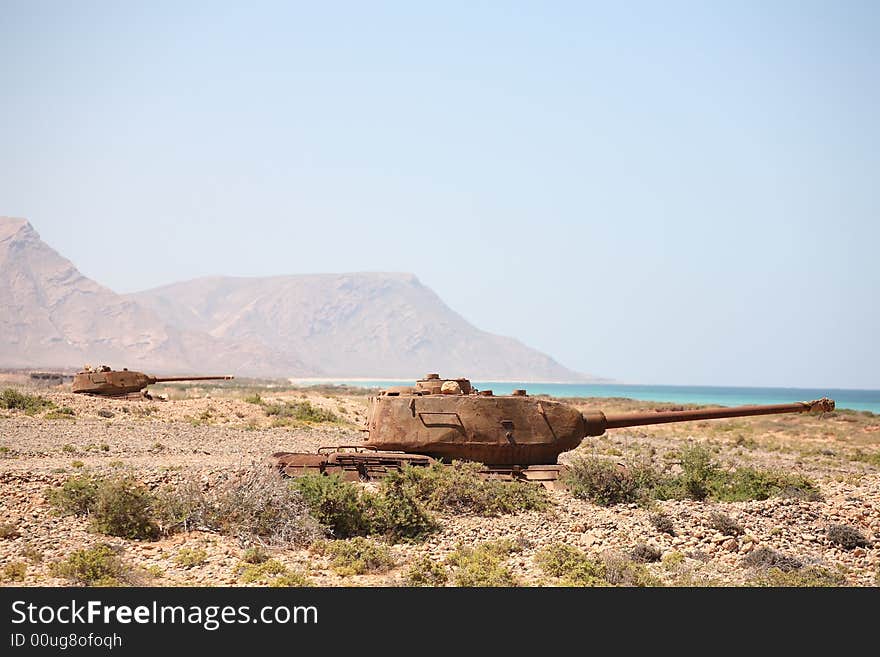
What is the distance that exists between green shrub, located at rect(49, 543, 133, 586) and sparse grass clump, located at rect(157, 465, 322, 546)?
204cm

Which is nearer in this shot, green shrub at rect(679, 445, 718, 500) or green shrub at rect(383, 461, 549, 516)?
green shrub at rect(383, 461, 549, 516)

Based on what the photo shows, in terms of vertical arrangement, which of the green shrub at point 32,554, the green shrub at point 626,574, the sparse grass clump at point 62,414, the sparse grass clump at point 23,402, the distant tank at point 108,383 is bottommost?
the green shrub at point 32,554

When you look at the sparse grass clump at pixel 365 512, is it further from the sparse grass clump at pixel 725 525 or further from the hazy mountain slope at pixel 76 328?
the hazy mountain slope at pixel 76 328

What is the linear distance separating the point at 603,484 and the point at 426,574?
18.2ft

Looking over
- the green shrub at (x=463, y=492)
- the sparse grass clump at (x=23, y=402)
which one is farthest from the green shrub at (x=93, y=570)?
the sparse grass clump at (x=23, y=402)

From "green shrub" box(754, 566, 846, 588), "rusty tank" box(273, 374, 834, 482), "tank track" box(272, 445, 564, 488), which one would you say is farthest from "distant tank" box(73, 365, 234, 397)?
"green shrub" box(754, 566, 846, 588)

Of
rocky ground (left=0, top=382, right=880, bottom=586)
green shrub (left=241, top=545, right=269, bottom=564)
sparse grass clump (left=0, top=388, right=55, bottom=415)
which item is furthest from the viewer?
sparse grass clump (left=0, top=388, right=55, bottom=415)

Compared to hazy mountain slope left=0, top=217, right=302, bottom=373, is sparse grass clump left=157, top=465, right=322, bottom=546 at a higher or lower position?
lower

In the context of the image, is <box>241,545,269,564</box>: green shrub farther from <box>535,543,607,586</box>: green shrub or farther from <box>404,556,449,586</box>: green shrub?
<box>535,543,607,586</box>: green shrub

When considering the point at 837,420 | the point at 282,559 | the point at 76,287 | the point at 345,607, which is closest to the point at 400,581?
the point at 282,559

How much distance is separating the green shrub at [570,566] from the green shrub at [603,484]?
11.2ft

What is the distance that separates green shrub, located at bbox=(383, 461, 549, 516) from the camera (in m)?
14.3

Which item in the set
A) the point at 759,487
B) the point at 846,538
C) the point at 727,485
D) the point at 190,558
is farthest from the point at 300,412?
the point at 846,538

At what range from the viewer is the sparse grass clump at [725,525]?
519 inches
